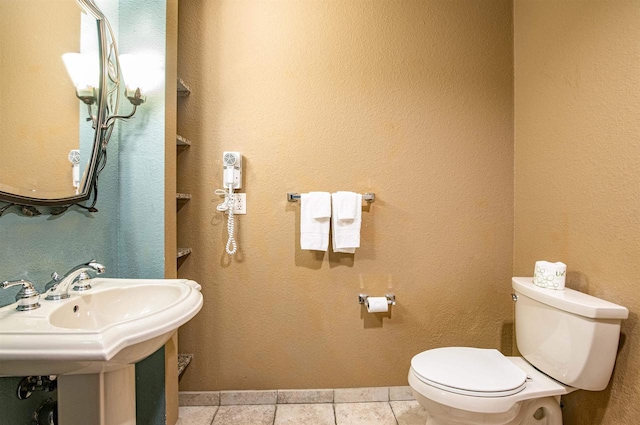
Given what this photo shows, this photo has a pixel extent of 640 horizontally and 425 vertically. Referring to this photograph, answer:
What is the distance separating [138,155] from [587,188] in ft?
6.44

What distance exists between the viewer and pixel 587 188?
1239 mm

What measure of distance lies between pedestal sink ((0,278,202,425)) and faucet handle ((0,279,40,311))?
0.02 m

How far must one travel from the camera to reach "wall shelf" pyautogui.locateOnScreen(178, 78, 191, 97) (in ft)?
5.07

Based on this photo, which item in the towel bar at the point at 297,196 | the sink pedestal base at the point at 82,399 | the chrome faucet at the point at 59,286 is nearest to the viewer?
the sink pedestal base at the point at 82,399

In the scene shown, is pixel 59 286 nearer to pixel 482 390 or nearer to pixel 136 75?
pixel 136 75

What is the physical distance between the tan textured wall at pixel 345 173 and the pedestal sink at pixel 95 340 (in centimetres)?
55

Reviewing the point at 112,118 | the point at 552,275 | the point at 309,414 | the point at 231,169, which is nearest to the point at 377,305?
the point at 309,414

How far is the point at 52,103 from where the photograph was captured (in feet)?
3.44

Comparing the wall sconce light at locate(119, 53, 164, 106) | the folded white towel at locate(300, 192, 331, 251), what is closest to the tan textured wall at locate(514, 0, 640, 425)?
the folded white towel at locate(300, 192, 331, 251)

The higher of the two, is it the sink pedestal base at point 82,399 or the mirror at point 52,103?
the mirror at point 52,103

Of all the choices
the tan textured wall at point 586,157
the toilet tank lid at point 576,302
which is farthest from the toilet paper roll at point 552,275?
the tan textured wall at point 586,157

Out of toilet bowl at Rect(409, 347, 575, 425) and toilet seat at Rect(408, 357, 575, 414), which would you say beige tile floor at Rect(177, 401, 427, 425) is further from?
toilet seat at Rect(408, 357, 575, 414)

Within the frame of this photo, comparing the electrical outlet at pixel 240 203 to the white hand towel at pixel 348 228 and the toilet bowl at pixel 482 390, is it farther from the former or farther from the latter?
the toilet bowl at pixel 482 390

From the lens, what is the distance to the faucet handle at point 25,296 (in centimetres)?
84
